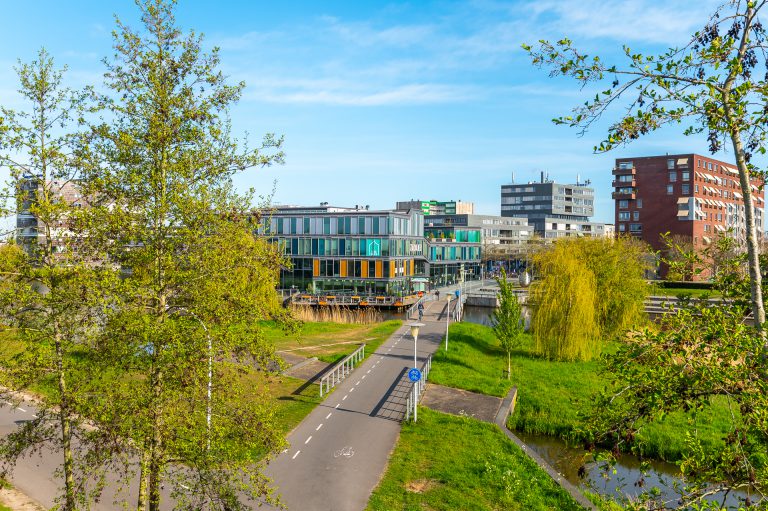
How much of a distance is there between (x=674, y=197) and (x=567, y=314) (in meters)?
60.1

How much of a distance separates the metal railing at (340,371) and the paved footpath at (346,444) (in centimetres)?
36

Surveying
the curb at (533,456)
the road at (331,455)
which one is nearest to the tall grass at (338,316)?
the road at (331,455)

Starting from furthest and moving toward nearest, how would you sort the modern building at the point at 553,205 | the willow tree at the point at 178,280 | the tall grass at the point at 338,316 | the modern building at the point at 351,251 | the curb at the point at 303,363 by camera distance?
the modern building at the point at 553,205 → the modern building at the point at 351,251 → the tall grass at the point at 338,316 → the curb at the point at 303,363 → the willow tree at the point at 178,280

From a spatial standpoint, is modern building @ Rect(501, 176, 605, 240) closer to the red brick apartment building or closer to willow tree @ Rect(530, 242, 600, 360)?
the red brick apartment building

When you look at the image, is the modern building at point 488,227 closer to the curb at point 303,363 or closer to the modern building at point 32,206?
the curb at point 303,363

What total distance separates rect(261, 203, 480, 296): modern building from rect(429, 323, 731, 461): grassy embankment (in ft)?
88.8

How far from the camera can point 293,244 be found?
2660 inches

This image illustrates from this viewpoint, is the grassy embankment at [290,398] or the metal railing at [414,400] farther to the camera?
the metal railing at [414,400]

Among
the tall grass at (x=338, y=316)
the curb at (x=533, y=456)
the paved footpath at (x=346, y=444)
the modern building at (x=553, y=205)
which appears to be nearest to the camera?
the paved footpath at (x=346, y=444)

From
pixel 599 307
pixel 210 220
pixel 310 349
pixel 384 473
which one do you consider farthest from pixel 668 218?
pixel 210 220

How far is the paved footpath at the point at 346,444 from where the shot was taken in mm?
14930

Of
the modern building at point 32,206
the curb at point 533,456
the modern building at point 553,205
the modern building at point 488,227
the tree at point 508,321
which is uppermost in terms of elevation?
the modern building at point 553,205

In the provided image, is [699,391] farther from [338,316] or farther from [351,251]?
[351,251]

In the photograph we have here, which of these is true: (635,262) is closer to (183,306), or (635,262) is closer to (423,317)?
(423,317)
